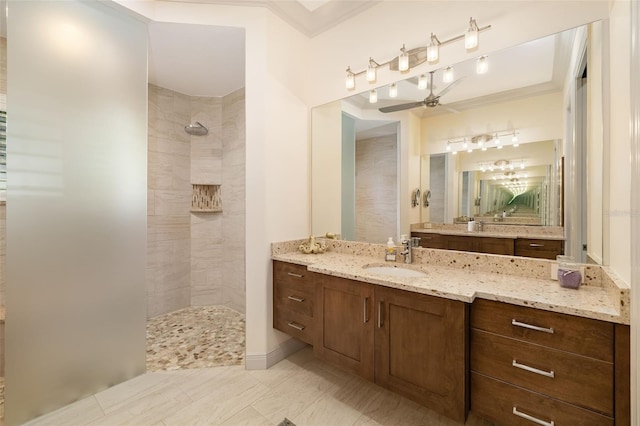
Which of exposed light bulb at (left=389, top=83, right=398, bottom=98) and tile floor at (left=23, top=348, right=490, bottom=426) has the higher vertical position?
exposed light bulb at (left=389, top=83, right=398, bottom=98)

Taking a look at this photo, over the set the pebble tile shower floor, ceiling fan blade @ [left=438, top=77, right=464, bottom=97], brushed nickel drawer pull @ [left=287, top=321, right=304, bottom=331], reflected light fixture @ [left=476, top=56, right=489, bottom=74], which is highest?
reflected light fixture @ [left=476, top=56, right=489, bottom=74]

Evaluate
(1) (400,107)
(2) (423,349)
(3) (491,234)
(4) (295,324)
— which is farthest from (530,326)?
(1) (400,107)

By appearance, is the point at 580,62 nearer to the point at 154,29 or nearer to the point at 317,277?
the point at 317,277

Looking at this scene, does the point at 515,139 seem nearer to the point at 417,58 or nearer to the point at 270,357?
the point at 417,58

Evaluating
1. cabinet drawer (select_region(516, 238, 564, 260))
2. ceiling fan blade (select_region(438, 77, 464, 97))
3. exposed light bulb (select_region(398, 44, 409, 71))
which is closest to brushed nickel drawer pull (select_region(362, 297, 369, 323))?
cabinet drawer (select_region(516, 238, 564, 260))

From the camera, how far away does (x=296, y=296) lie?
6.98 feet

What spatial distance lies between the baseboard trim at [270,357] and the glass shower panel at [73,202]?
2.69 ft

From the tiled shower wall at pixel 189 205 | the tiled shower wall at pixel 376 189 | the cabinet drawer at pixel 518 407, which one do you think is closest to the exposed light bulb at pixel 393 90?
the tiled shower wall at pixel 376 189

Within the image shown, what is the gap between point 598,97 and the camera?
141 centimetres

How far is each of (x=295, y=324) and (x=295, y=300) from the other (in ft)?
0.63

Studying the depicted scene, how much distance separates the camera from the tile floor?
1.63m

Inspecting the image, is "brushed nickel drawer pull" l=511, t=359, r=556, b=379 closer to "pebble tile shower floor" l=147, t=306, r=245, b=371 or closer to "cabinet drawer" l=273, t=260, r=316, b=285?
"cabinet drawer" l=273, t=260, r=316, b=285

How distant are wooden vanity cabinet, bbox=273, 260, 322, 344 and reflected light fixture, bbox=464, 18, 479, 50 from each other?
5.88 ft

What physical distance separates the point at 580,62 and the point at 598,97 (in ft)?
0.90
